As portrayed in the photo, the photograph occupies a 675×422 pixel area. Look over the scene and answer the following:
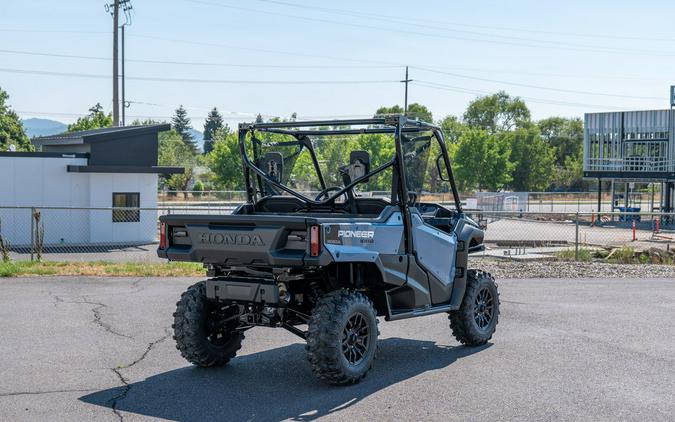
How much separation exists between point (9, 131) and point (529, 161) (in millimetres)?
51086

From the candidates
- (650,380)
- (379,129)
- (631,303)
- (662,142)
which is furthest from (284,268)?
(662,142)

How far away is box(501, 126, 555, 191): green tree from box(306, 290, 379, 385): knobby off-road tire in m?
84.4

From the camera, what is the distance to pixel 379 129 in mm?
9344

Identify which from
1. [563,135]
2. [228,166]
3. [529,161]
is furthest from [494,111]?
[228,166]

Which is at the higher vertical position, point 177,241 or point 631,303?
point 177,241

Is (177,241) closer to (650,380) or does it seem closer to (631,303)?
(650,380)

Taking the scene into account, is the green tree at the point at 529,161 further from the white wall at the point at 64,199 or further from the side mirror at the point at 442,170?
the side mirror at the point at 442,170

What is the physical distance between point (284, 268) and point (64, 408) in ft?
7.46

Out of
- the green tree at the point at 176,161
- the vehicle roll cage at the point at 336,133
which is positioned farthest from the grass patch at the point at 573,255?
the green tree at the point at 176,161

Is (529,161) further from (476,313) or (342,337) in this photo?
(342,337)

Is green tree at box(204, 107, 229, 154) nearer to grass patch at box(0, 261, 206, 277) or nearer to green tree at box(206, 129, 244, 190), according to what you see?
green tree at box(206, 129, 244, 190)

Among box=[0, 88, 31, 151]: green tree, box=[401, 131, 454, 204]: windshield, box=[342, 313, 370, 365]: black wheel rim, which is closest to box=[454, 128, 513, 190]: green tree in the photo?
box=[0, 88, 31, 151]: green tree

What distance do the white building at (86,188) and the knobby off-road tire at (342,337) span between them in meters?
21.0

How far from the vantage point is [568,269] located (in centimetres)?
1970
